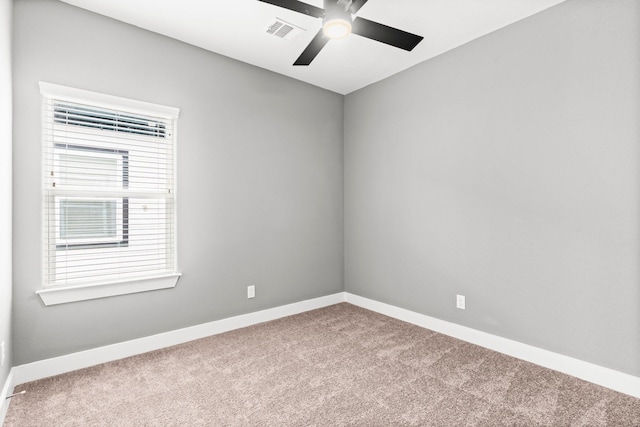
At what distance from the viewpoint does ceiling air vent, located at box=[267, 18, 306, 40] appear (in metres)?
2.54

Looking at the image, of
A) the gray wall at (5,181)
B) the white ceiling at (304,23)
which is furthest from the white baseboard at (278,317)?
the white ceiling at (304,23)

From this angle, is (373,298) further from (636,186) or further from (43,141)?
(43,141)

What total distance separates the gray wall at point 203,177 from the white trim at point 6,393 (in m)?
0.14

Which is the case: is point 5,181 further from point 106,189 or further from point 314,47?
point 314,47

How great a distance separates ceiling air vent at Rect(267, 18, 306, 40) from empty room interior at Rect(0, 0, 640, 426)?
0.05ft

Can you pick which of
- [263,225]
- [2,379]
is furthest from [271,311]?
[2,379]

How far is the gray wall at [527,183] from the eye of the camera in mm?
2088

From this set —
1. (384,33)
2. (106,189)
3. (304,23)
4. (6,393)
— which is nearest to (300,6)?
(384,33)

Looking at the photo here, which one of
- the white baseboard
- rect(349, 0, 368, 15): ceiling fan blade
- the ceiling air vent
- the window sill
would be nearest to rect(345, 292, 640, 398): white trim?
the white baseboard

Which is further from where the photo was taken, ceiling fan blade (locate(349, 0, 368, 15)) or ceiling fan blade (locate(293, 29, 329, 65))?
ceiling fan blade (locate(293, 29, 329, 65))

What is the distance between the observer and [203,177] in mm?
2963

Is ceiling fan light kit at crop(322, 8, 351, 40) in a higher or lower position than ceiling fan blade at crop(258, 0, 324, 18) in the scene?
lower

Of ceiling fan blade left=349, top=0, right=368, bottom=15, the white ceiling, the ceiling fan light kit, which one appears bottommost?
the ceiling fan light kit

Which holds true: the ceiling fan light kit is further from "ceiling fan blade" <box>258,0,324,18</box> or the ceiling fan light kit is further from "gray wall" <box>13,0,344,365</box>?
"gray wall" <box>13,0,344,365</box>
